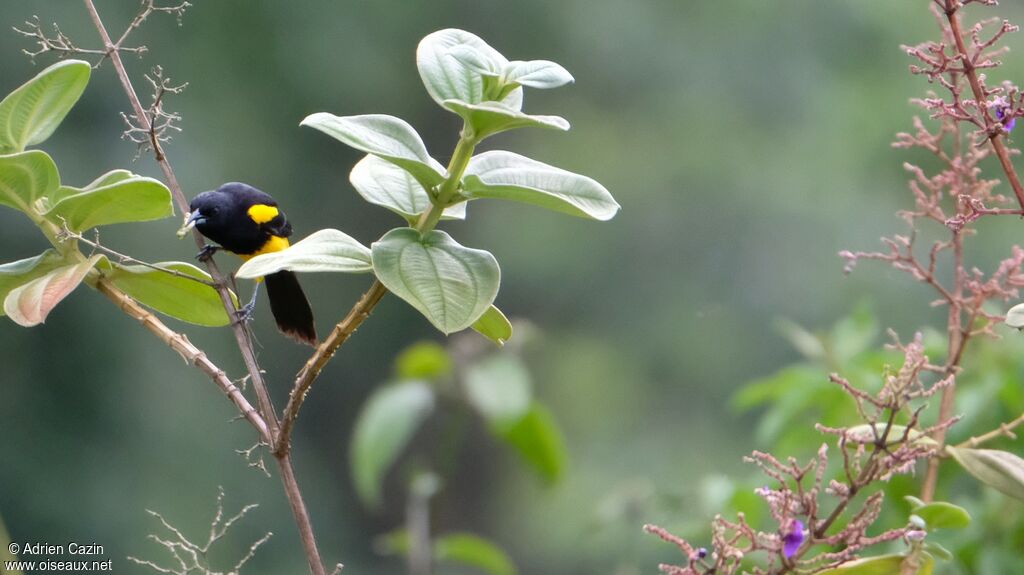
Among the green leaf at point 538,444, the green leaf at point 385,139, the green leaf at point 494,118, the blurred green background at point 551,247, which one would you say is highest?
the blurred green background at point 551,247

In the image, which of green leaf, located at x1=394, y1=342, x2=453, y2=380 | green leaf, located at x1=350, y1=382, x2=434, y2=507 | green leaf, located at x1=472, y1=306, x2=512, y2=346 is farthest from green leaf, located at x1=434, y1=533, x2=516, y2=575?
green leaf, located at x1=472, y1=306, x2=512, y2=346

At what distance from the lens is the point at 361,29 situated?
20.3 feet

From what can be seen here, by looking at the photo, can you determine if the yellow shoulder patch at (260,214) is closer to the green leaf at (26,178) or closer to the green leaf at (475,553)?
the green leaf at (475,553)

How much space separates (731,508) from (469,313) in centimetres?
60

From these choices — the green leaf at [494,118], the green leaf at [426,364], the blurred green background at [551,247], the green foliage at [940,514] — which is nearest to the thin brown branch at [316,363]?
the green leaf at [494,118]

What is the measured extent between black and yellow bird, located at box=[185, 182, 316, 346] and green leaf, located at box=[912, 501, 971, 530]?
0.95 meters

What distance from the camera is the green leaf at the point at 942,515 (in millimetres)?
658

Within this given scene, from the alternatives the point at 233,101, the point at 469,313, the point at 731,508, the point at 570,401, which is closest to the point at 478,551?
the point at 731,508

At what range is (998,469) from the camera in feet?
2.15

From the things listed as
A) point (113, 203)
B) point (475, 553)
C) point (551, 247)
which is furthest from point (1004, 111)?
point (551, 247)

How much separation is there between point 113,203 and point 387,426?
87 centimetres

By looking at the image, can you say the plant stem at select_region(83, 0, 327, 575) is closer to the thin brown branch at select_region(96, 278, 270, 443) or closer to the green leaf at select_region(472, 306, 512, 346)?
the thin brown branch at select_region(96, 278, 270, 443)

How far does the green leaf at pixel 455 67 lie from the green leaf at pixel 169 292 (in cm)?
23

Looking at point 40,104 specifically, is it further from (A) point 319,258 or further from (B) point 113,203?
(A) point 319,258
